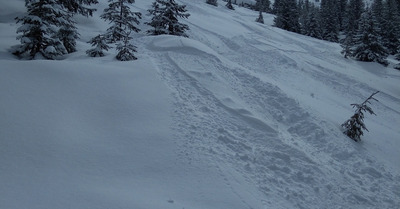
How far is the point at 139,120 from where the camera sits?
24.0 ft

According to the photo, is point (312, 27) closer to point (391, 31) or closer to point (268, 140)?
point (391, 31)

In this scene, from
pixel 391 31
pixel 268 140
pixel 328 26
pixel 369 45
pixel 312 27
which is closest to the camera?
pixel 268 140

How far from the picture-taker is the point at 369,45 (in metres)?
24.8

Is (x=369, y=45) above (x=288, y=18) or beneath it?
beneath

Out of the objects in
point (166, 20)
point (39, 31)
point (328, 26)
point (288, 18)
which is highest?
point (288, 18)

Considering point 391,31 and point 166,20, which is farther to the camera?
point 391,31

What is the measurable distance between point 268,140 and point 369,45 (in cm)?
2326

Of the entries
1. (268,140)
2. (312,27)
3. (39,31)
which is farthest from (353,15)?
(39,31)

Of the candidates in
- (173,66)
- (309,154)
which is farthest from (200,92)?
(309,154)

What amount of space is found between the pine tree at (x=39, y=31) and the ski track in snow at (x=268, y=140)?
4.90 m

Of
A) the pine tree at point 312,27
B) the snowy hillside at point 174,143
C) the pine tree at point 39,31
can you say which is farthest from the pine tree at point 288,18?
the pine tree at point 39,31

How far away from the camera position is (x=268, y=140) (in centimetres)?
768

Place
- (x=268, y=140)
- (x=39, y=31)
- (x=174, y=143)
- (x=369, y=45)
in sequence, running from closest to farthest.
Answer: (x=174, y=143) → (x=268, y=140) → (x=39, y=31) → (x=369, y=45)

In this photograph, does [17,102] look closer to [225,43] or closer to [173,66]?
[173,66]
